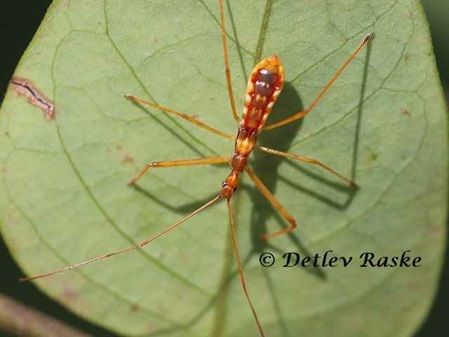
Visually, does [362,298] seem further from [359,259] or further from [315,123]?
[315,123]

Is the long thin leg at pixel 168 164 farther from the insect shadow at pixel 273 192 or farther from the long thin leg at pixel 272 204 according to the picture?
the long thin leg at pixel 272 204

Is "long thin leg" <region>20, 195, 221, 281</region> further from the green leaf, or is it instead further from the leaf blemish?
the leaf blemish

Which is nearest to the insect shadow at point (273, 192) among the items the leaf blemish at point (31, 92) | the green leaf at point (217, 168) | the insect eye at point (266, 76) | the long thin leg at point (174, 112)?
the green leaf at point (217, 168)
